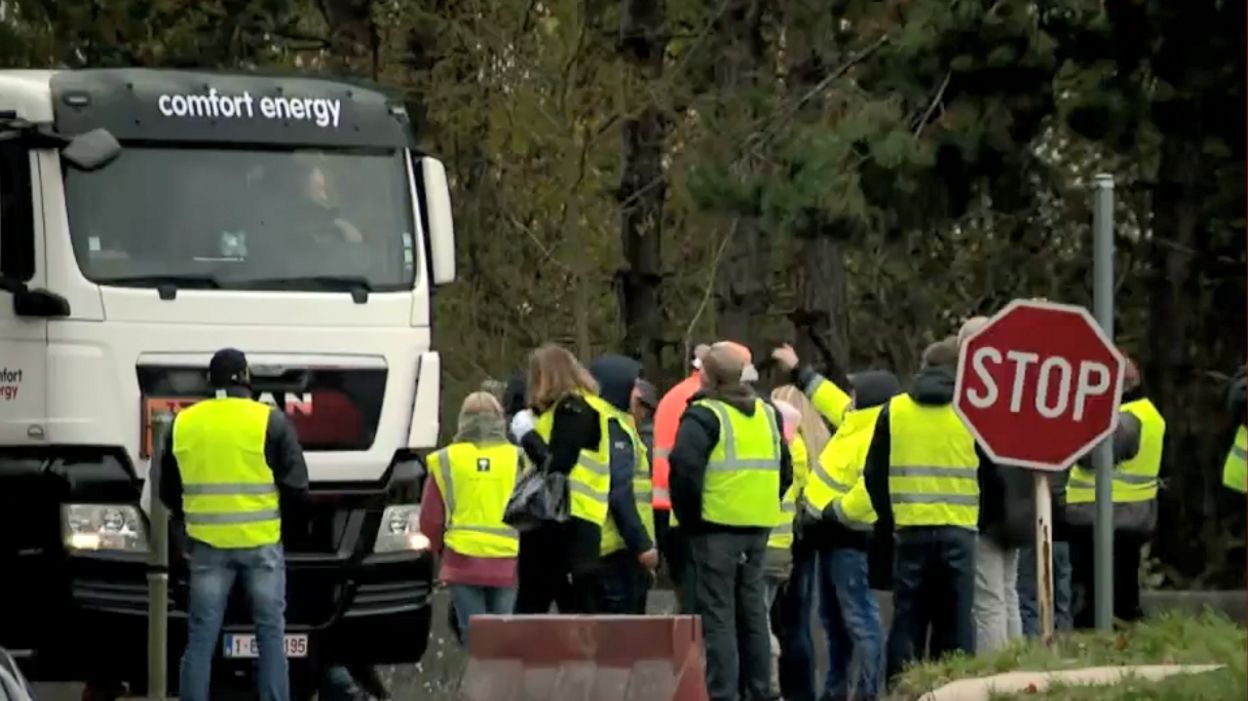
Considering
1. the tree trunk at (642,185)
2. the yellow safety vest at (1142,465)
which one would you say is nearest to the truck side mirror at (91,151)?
the yellow safety vest at (1142,465)

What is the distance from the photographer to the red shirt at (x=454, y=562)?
52.7 ft

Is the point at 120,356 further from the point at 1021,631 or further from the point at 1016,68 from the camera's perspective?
the point at 1016,68

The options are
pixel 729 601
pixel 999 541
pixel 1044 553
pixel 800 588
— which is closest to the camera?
pixel 1044 553

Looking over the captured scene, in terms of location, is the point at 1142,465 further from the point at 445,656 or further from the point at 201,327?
the point at 201,327

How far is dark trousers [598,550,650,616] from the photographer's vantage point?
1636 cm

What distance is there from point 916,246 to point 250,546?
454 inches

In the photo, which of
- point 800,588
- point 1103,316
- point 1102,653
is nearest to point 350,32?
point 800,588

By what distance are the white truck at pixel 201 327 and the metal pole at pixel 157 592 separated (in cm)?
21

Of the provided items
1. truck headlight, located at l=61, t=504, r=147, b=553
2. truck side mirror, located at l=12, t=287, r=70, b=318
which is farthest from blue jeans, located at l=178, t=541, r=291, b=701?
truck side mirror, located at l=12, t=287, r=70, b=318

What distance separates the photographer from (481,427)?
16.1 m

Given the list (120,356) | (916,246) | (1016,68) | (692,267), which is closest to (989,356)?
(120,356)

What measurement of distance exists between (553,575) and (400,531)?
0.97 metres

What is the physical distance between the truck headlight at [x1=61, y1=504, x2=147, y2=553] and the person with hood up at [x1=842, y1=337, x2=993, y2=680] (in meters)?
3.77

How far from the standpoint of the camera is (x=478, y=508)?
16.1 meters
